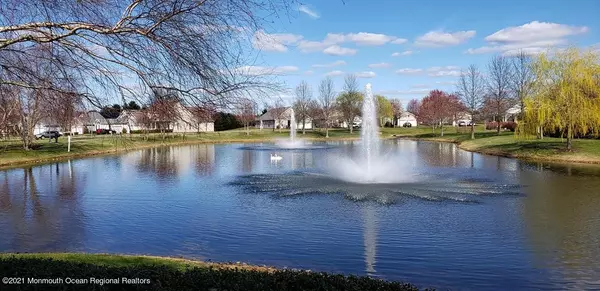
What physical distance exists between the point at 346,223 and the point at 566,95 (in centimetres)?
3246

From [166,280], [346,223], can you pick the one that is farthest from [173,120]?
[346,223]

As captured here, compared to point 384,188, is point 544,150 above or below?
above

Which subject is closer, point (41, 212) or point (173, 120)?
point (173, 120)

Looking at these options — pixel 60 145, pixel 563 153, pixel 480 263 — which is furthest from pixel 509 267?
pixel 60 145

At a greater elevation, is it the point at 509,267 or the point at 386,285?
the point at 386,285

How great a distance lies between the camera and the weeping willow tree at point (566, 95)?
3859cm

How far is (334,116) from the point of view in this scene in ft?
373

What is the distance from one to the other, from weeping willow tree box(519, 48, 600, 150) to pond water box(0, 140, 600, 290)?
13.7 meters

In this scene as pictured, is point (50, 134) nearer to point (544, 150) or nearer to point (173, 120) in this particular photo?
point (544, 150)

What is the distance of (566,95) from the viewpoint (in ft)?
129

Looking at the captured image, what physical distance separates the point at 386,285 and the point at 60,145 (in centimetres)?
5203

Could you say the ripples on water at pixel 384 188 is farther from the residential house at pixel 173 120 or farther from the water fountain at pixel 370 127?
the residential house at pixel 173 120

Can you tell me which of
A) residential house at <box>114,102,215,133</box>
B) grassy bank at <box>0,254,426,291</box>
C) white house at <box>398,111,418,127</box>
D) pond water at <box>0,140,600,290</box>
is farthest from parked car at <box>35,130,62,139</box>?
white house at <box>398,111,418,127</box>

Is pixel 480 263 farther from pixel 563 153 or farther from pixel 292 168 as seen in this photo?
pixel 563 153
